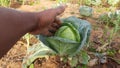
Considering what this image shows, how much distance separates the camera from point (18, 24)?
1.85 m

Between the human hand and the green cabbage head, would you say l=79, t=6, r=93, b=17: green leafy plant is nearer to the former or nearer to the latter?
the green cabbage head

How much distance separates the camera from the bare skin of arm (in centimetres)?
174

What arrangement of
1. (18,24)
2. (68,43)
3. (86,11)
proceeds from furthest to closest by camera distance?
(86,11) < (68,43) < (18,24)

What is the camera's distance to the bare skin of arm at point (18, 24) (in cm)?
174

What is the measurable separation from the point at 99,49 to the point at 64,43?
2.40 feet

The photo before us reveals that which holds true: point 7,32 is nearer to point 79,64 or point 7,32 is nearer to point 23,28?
point 23,28

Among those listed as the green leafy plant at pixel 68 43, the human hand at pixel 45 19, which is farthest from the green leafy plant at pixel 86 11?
the human hand at pixel 45 19

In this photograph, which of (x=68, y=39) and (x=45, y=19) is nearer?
(x=45, y=19)

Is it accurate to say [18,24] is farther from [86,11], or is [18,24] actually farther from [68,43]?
[86,11]

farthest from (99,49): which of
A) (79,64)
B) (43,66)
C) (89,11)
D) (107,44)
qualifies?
(89,11)

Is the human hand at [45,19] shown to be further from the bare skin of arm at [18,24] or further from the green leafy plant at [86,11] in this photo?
the green leafy plant at [86,11]

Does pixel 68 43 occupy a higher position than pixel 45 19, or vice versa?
pixel 45 19

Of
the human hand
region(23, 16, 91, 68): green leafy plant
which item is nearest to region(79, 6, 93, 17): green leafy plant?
region(23, 16, 91, 68): green leafy plant

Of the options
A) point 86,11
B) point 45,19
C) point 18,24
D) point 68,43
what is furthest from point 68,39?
point 86,11
